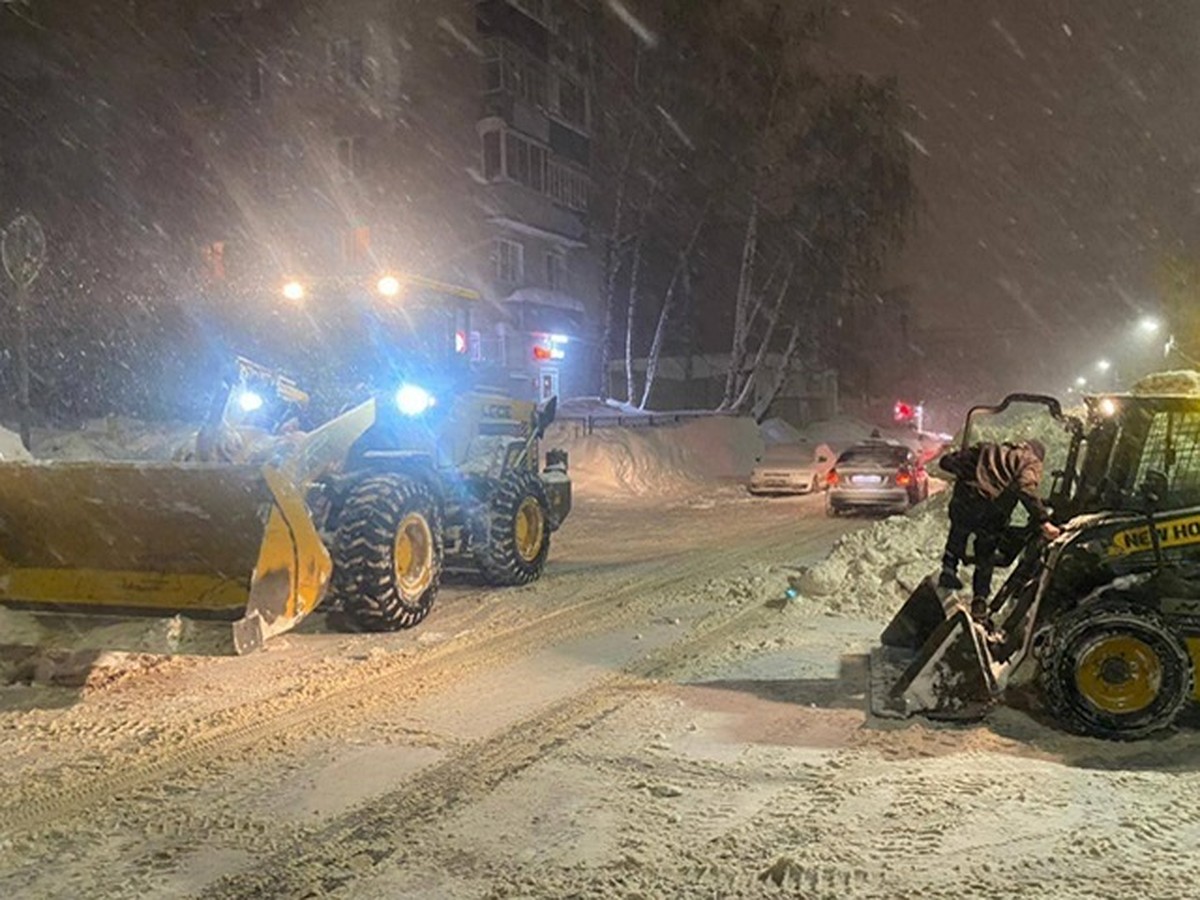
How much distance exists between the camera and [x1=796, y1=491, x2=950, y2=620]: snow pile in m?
9.65

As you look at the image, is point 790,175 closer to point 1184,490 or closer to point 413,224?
point 413,224

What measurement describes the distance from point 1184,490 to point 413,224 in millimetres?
25812

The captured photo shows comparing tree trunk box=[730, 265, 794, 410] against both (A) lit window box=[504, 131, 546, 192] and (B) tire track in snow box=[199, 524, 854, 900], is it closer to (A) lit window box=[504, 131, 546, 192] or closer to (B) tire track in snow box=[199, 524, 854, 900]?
(A) lit window box=[504, 131, 546, 192]

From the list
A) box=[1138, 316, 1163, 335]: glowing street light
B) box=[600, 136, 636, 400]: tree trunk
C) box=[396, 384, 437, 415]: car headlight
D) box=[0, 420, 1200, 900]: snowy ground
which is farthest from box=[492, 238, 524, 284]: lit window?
box=[0, 420, 1200, 900]: snowy ground

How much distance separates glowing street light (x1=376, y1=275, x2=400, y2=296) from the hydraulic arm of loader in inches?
107

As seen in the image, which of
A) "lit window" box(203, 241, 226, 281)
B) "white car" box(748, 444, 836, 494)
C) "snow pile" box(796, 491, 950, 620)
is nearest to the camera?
"snow pile" box(796, 491, 950, 620)

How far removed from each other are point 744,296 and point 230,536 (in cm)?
2792

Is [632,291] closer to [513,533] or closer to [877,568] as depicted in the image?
[513,533]

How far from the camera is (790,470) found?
76.7ft

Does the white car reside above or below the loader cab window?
below

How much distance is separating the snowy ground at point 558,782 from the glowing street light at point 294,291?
10.8ft

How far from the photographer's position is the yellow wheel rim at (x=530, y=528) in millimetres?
11538

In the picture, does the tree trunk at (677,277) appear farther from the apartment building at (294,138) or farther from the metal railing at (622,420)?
the apartment building at (294,138)

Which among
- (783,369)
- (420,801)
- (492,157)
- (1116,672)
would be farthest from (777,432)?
(420,801)
